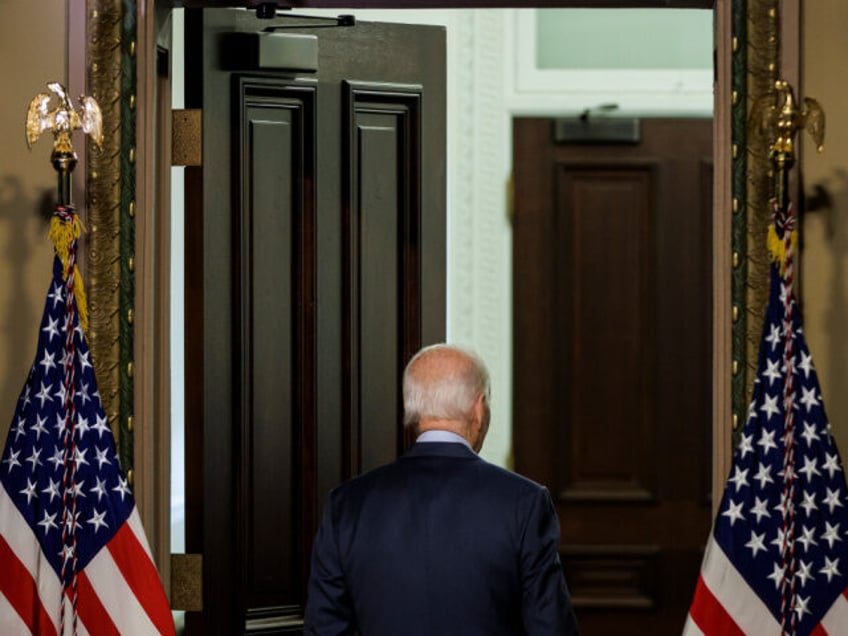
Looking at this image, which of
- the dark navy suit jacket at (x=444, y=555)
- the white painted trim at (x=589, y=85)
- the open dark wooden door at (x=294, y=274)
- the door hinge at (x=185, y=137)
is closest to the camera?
the dark navy suit jacket at (x=444, y=555)

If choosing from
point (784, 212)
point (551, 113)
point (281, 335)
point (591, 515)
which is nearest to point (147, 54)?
point (281, 335)

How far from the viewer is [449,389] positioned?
2828 millimetres

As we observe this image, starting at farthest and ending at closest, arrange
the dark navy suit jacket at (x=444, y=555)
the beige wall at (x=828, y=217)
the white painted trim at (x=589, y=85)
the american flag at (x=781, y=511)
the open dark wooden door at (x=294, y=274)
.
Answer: the white painted trim at (x=589, y=85) < the open dark wooden door at (x=294, y=274) < the beige wall at (x=828, y=217) < the american flag at (x=781, y=511) < the dark navy suit jacket at (x=444, y=555)

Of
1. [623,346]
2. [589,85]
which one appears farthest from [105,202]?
[623,346]

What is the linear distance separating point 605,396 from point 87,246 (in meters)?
2.73

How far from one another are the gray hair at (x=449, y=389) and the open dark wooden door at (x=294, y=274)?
148 centimetres

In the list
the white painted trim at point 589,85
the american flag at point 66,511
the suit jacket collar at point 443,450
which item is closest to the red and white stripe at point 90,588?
the american flag at point 66,511

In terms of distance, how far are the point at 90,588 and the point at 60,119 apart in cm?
106

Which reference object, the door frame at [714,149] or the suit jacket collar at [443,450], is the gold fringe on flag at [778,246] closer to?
the door frame at [714,149]

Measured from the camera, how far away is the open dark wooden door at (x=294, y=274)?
4.24 m

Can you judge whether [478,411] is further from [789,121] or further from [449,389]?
[789,121]

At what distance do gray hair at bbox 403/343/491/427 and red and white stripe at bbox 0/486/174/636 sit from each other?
942 millimetres

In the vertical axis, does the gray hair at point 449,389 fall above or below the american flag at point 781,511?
above

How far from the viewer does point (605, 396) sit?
5906 mm
